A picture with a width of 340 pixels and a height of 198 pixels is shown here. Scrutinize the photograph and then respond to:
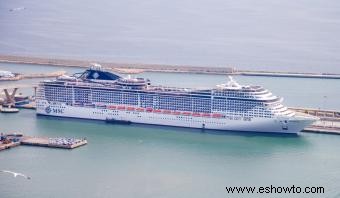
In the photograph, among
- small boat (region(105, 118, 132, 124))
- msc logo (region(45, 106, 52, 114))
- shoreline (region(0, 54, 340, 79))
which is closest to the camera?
small boat (region(105, 118, 132, 124))

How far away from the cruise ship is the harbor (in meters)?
2.36

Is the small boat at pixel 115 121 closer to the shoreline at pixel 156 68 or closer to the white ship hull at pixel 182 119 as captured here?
the white ship hull at pixel 182 119

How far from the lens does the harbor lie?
17.1 m

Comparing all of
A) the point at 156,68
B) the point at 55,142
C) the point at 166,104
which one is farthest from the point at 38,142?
the point at 156,68

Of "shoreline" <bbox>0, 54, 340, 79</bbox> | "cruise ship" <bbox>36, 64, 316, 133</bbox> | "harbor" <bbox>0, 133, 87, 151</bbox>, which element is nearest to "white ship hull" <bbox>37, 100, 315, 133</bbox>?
"cruise ship" <bbox>36, 64, 316, 133</bbox>

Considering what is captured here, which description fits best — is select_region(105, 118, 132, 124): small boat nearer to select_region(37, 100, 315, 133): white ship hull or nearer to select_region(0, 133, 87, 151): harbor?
select_region(37, 100, 315, 133): white ship hull

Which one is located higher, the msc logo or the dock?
the msc logo

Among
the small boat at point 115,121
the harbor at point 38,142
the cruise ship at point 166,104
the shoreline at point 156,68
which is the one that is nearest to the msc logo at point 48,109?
the cruise ship at point 166,104

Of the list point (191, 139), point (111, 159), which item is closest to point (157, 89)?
point (191, 139)

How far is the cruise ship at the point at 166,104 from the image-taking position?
738 inches

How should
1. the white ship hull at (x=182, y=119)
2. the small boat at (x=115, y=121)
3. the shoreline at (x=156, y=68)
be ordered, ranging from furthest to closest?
the shoreline at (x=156, y=68)
the small boat at (x=115, y=121)
the white ship hull at (x=182, y=119)

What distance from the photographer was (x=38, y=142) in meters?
17.3

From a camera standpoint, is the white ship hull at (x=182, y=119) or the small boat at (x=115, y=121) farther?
the small boat at (x=115, y=121)

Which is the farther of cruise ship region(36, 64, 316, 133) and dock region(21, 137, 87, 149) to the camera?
cruise ship region(36, 64, 316, 133)
